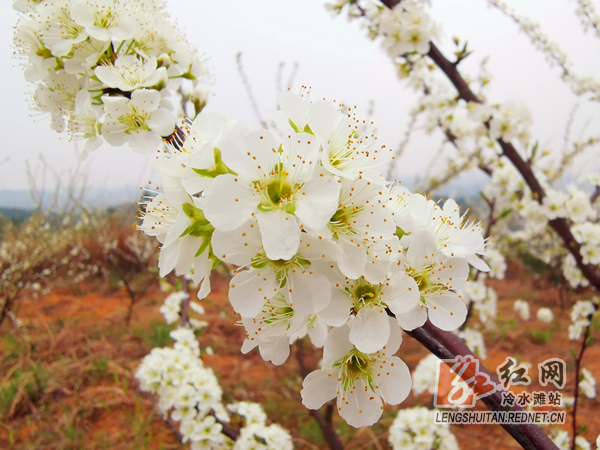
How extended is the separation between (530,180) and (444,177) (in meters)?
1.83

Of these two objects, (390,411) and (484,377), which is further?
(390,411)

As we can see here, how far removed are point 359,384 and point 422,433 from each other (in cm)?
156

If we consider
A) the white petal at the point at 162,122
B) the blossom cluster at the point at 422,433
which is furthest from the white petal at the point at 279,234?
the blossom cluster at the point at 422,433

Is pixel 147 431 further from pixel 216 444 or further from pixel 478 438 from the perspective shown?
pixel 478 438

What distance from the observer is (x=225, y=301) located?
616 cm

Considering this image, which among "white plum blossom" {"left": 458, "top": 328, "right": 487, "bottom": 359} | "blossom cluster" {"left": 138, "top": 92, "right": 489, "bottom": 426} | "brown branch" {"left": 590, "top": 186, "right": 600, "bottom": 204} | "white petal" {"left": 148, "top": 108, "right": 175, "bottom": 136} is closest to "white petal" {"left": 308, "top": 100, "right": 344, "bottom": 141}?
"blossom cluster" {"left": 138, "top": 92, "right": 489, "bottom": 426}

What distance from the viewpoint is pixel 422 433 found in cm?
197

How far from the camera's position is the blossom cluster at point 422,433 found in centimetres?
194

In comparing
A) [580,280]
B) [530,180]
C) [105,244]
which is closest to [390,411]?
[580,280]

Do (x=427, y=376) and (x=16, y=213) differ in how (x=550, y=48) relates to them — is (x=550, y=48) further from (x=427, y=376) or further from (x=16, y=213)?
(x=16, y=213)

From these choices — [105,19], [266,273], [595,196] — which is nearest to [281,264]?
[266,273]

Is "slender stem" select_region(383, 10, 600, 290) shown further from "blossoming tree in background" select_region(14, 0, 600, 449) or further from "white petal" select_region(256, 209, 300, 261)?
"white petal" select_region(256, 209, 300, 261)

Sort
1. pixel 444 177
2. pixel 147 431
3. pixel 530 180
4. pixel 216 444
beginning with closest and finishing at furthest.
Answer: pixel 216 444 < pixel 530 180 < pixel 147 431 < pixel 444 177

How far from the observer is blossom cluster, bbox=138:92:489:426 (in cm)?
59
